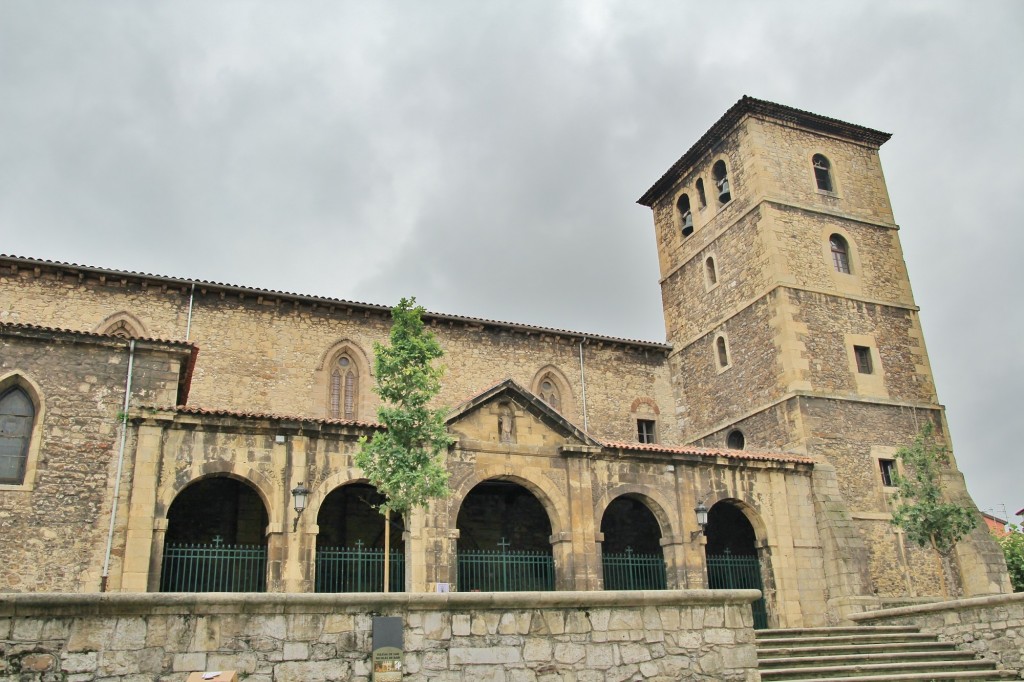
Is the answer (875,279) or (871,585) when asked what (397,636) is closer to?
(871,585)

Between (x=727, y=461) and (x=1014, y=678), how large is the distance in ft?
26.9

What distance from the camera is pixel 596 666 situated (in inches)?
421

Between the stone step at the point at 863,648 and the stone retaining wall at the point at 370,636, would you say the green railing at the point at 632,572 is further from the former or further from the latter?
the stone retaining wall at the point at 370,636

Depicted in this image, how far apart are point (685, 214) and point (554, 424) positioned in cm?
1377

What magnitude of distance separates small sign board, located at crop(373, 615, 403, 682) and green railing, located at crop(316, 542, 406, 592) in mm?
7918

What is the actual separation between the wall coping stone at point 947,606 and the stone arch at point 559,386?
10231 millimetres

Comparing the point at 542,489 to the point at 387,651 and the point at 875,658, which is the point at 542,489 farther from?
the point at 387,651

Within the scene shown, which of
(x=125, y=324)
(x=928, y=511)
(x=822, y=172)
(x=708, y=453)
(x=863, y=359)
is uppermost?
(x=822, y=172)

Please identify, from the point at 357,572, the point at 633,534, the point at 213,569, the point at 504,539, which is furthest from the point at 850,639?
the point at 213,569

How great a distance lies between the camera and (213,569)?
17.4 metres

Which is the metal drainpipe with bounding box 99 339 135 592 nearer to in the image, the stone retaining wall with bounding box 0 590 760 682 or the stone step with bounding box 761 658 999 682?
the stone retaining wall with bounding box 0 590 760 682

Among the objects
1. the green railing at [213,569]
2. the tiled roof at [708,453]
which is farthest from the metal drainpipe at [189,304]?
the tiled roof at [708,453]

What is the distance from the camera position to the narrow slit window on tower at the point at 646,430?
28547 mm

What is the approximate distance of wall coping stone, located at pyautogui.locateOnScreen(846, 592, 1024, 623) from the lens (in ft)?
50.4
